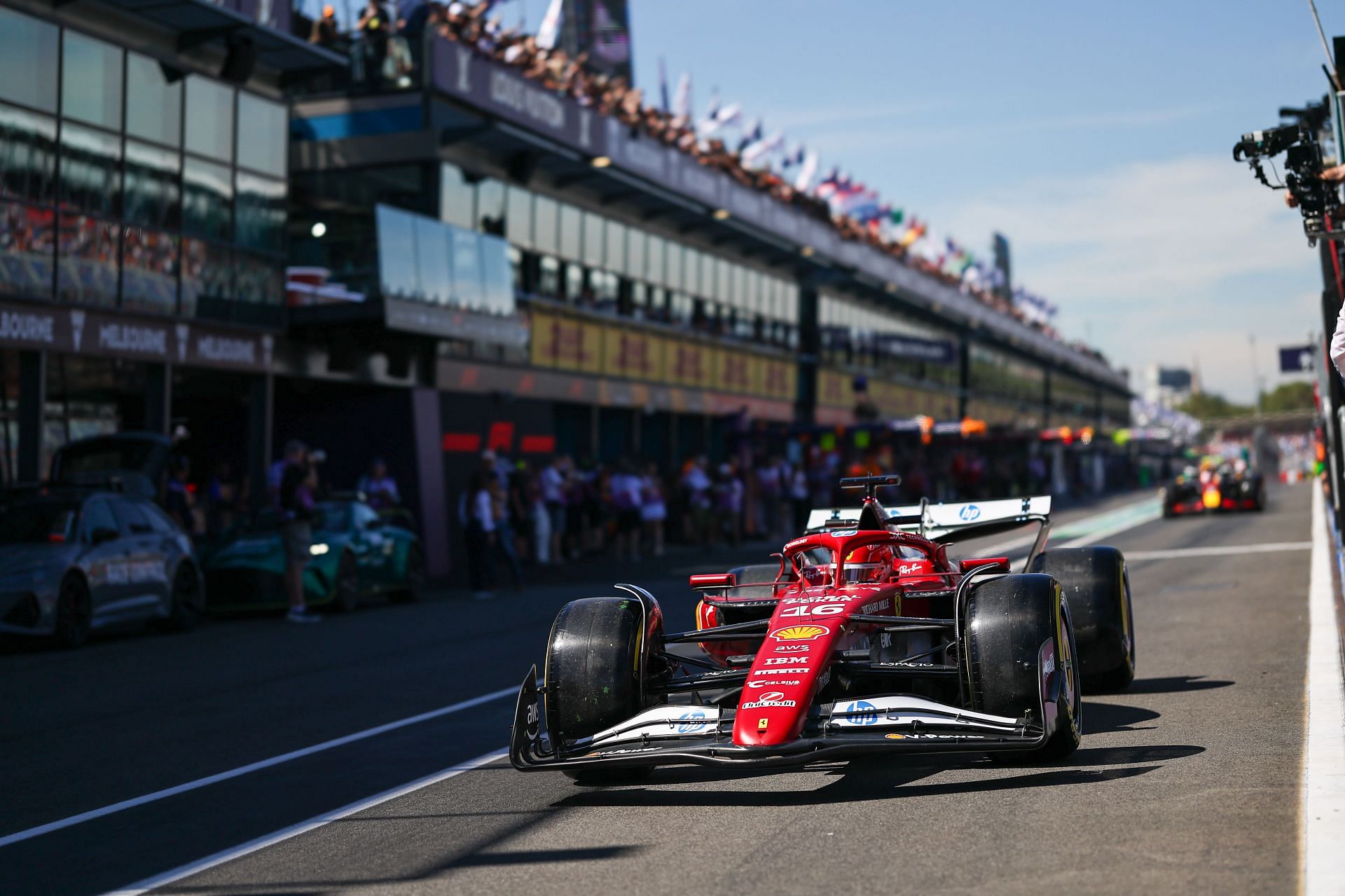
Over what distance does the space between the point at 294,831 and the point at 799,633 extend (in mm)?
2364

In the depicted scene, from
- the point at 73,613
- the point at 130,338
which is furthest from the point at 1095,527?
the point at 73,613

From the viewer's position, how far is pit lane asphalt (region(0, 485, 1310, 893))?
553 cm

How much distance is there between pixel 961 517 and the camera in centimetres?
1072

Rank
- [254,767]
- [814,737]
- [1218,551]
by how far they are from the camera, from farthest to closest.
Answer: [1218,551]
[254,767]
[814,737]

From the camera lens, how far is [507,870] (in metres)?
5.78

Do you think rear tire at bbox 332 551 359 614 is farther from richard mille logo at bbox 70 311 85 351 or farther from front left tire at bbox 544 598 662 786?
front left tire at bbox 544 598 662 786

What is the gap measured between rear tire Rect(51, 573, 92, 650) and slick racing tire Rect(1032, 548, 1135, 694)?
9.72 meters

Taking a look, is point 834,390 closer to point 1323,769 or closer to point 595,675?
point 595,675

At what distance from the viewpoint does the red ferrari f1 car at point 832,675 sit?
6605 millimetres

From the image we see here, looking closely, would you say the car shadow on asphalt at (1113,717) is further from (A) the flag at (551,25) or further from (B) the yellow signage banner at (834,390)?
(B) the yellow signage banner at (834,390)

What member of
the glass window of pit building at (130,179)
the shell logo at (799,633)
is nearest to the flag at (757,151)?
the glass window of pit building at (130,179)

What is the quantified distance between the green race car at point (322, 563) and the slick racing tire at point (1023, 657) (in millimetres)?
12575

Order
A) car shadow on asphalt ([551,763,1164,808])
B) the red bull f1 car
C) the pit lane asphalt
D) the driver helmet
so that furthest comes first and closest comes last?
the red bull f1 car → the driver helmet → car shadow on asphalt ([551,763,1164,808]) → the pit lane asphalt

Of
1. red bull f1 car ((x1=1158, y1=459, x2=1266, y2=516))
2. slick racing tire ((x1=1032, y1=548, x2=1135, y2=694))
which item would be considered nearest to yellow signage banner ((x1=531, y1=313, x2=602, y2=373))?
red bull f1 car ((x1=1158, y1=459, x2=1266, y2=516))
